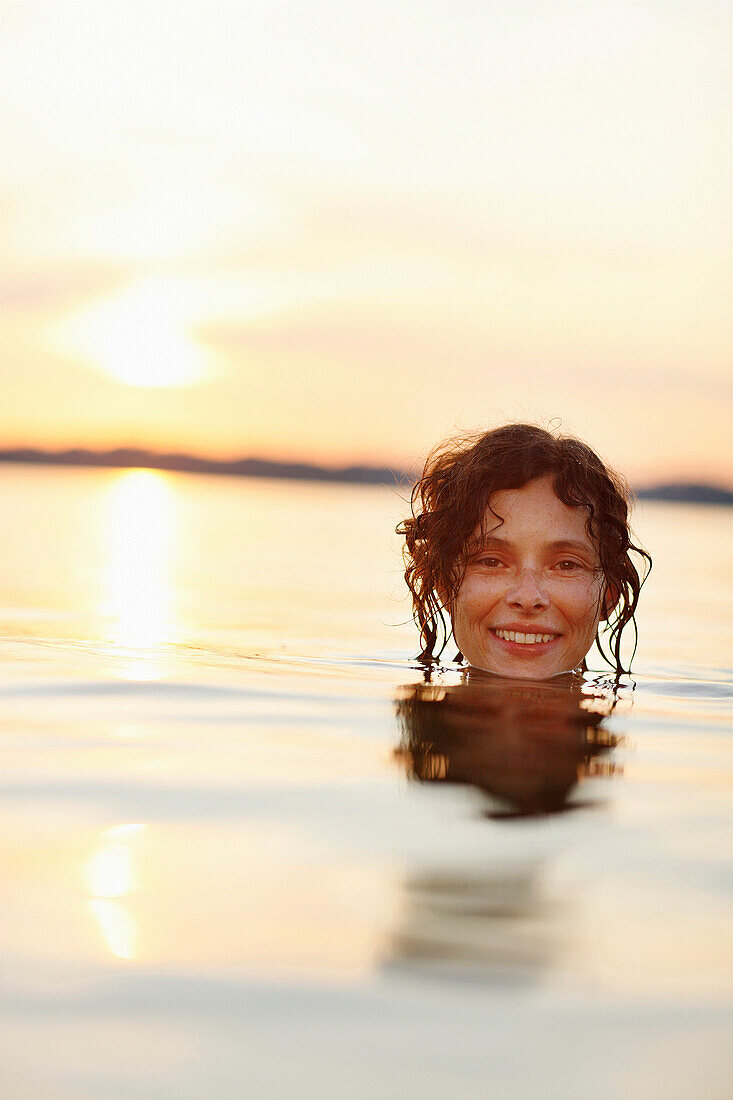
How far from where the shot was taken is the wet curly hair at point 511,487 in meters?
4.09

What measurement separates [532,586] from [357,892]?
250 centimetres

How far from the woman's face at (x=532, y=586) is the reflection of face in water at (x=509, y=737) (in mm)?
191

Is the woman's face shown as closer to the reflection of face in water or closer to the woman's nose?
the woman's nose

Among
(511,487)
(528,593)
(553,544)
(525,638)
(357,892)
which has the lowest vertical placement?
(357,892)

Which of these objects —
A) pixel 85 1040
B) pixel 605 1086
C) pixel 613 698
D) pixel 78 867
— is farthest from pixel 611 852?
pixel 613 698

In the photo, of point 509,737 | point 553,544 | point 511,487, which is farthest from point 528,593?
point 509,737

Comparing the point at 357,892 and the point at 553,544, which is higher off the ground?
the point at 553,544

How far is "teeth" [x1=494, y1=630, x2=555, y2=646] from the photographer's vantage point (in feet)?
13.6

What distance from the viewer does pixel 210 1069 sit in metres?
1.13

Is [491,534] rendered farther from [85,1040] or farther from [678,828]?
[85,1040]

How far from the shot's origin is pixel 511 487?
407cm

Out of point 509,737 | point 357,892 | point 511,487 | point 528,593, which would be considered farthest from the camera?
point 511,487

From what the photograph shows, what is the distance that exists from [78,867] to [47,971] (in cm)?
36

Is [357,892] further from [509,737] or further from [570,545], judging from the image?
[570,545]
